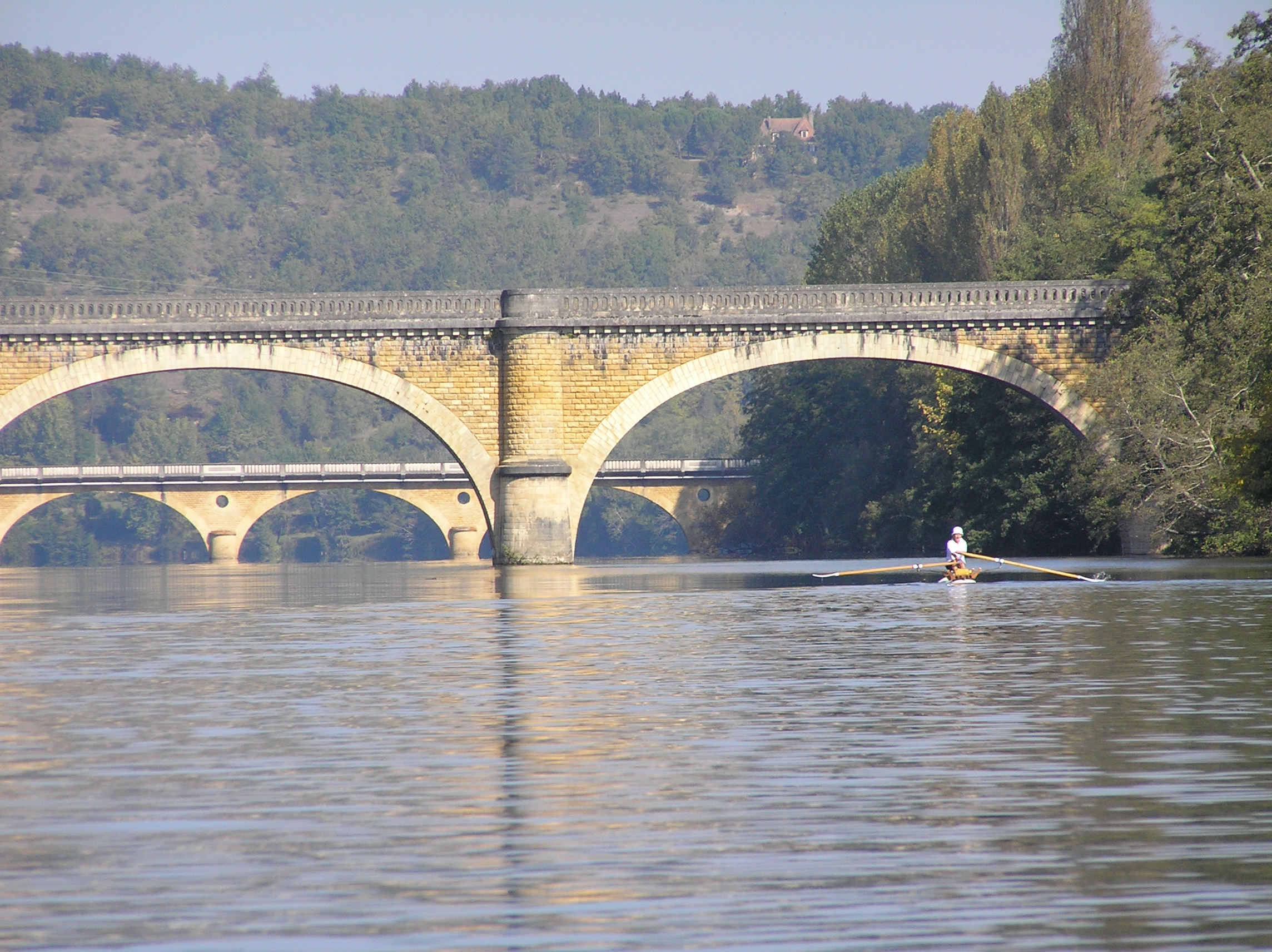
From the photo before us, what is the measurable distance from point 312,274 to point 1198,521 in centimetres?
13835

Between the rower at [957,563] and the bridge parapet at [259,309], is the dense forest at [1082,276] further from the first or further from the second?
the bridge parapet at [259,309]

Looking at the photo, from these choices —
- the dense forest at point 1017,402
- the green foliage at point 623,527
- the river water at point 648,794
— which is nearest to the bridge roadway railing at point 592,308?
the dense forest at point 1017,402

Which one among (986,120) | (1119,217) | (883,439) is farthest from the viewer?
(883,439)

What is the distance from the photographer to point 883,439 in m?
63.9

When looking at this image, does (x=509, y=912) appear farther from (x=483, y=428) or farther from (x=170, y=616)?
(x=483, y=428)

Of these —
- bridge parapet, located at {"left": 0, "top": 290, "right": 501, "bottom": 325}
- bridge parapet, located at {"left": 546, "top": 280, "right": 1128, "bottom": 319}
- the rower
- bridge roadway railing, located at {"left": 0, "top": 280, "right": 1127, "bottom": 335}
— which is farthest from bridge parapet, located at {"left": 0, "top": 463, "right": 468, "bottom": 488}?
the rower

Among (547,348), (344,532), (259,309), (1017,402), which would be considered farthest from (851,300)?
(344,532)

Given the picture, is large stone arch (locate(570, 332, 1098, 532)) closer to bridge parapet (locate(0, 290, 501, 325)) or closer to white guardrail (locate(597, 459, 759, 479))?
bridge parapet (locate(0, 290, 501, 325))

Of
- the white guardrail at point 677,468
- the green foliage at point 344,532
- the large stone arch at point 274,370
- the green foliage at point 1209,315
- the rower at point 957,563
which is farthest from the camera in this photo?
the green foliage at point 344,532

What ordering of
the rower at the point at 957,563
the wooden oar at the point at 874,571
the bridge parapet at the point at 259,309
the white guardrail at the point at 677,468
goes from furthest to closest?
the white guardrail at the point at 677,468, the bridge parapet at the point at 259,309, the wooden oar at the point at 874,571, the rower at the point at 957,563

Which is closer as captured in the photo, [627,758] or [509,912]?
[509,912]

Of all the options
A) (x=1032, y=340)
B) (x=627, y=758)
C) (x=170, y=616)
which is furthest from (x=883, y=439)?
(x=627, y=758)

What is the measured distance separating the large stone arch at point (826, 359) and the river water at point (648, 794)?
1059 inches

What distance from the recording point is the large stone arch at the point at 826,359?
45531 mm
